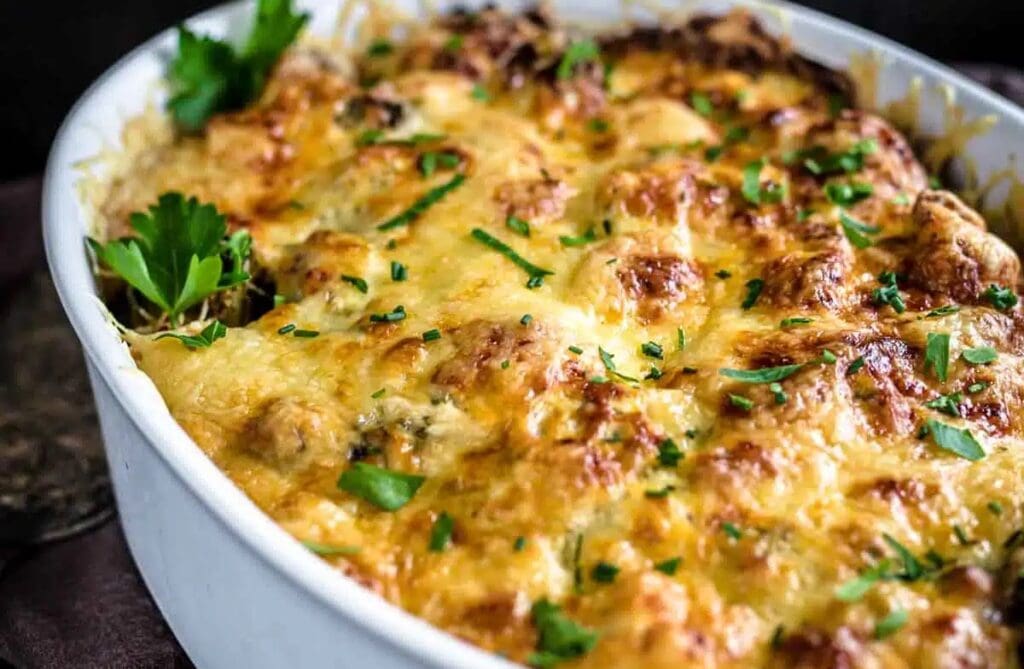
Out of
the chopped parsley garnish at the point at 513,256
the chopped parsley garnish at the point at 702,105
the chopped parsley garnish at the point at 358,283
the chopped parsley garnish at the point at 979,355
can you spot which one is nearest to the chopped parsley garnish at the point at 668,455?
the chopped parsley garnish at the point at 513,256

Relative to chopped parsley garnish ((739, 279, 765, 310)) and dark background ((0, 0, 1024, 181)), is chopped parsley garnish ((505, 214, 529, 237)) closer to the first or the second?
chopped parsley garnish ((739, 279, 765, 310))

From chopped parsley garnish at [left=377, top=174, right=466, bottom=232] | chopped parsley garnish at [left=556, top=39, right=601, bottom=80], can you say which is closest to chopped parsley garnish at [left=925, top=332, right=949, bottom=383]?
chopped parsley garnish at [left=377, top=174, right=466, bottom=232]

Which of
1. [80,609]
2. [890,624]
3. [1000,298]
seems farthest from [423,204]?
[890,624]

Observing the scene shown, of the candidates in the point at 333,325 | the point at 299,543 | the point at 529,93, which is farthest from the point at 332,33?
the point at 299,543

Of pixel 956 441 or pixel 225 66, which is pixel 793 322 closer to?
pixel 956 441

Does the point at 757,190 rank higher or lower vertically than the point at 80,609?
higher
